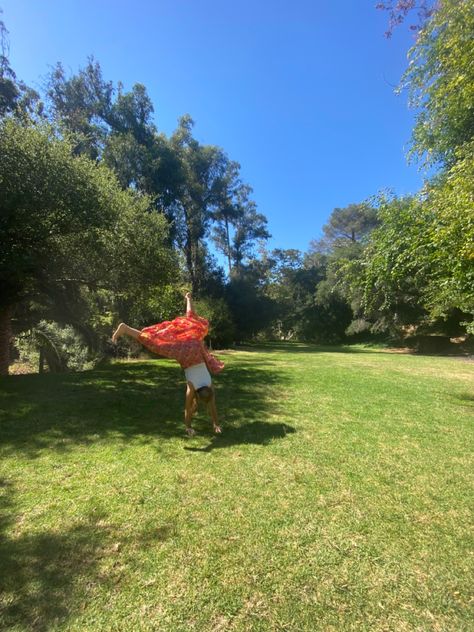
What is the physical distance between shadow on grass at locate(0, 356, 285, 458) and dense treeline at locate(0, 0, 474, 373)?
312 cm

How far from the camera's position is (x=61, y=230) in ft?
31.1

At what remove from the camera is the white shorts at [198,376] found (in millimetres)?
4949

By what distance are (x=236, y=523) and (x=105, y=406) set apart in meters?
4.39

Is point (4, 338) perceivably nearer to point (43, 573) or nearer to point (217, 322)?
point (43, 573)

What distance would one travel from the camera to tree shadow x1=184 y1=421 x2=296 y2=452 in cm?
467

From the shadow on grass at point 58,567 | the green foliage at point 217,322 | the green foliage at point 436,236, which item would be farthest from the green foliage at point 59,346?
the shadow on grass at point 58,567

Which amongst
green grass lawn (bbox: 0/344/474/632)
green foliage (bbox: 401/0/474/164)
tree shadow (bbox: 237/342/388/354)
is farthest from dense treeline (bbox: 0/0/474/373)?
green grass lawn (bbox: 0/344/474/632)

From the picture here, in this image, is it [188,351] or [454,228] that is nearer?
[188,351]

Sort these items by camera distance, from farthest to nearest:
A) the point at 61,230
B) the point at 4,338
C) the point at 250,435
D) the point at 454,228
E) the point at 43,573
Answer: the point at 4,338 < the point at 61,230 < the point at 454,228 < the point at 250,435 < the point at 43,573

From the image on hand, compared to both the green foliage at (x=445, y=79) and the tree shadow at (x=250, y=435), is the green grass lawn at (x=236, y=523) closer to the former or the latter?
the tree shadow at (x=250, y=435)

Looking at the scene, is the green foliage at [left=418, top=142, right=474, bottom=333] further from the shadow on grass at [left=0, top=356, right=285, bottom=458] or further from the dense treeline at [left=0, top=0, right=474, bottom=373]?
the shadow on grass at [left=0, top=356, right=285, bottom=458]

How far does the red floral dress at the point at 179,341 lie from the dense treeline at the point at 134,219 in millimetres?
4229

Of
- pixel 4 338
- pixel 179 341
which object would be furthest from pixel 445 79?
pixel 4 338

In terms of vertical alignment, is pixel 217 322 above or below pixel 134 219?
below
